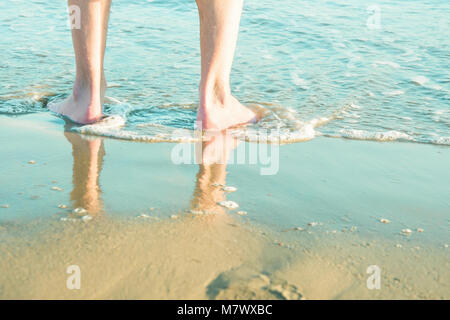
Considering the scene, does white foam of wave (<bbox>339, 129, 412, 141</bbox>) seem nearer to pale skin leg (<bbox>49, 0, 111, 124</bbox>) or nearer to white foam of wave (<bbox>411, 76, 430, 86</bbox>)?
white foam of wave (<bbox>411, 76, 430, 86</bbox>)

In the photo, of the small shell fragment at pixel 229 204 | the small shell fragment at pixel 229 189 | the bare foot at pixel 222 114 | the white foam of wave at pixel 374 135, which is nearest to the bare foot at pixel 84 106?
the bare foot at pixel 222 114

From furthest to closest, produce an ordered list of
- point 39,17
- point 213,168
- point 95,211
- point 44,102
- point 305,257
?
point 39,17
point 44,102
point 213,168
point 95,211
point 305,257

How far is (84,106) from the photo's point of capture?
8.84 feet

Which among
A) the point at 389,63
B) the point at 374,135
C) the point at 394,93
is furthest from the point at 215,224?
the point at 389,63

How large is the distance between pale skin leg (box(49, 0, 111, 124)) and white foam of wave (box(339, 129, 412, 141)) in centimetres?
123

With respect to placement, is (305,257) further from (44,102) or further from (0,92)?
(0,92)

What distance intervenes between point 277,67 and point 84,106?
163 centimetres

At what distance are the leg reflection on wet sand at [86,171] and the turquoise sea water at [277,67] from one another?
0.61 feet

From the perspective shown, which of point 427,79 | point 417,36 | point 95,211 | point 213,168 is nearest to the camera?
point 95,211

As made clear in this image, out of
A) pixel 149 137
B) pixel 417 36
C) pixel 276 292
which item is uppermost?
pixel 417 36

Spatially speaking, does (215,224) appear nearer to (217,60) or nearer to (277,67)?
(217,60)

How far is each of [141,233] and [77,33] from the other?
1.36 meters

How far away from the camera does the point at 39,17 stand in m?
5.29

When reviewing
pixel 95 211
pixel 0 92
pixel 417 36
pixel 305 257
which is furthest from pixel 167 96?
pixel 417 36
